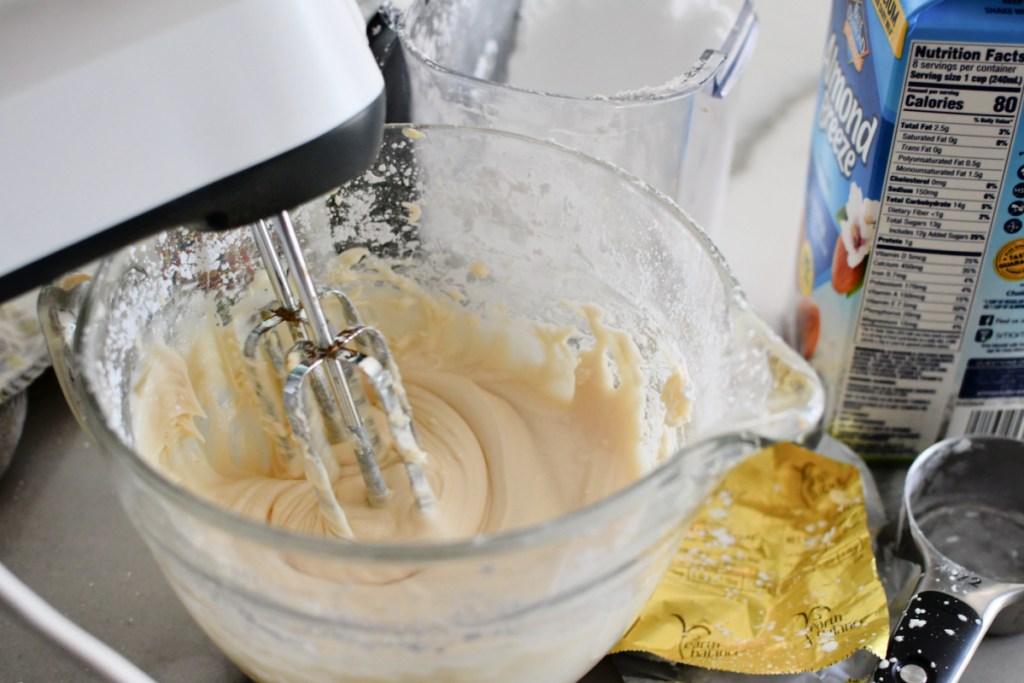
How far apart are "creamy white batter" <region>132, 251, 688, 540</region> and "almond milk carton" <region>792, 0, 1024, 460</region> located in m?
0.16

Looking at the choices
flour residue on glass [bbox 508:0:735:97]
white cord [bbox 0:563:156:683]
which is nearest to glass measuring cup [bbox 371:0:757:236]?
flour residue on glass [bbox 508:0:735:97]

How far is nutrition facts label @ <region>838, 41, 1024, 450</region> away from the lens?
20.9 inches

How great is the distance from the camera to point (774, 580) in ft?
1.98

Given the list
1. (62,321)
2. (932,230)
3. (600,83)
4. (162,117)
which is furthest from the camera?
(600,83)

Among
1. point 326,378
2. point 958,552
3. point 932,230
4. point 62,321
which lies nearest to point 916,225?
point 932,230

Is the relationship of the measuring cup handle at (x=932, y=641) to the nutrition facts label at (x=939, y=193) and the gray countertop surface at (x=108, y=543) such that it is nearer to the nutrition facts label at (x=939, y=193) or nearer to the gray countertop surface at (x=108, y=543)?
the gray countertop surface at (x=108, y=543)

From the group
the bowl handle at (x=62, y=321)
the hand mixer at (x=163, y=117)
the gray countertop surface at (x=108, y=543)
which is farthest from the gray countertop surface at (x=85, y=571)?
the hand mixer at (x=163, y=117)

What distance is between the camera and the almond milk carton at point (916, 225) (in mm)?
527

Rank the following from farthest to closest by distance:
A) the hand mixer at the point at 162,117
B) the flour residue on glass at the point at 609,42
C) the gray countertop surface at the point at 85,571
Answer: the flour residue on glass at the point at 609,42 < the gray countertop surface at the point at 85,571 < the hand mixer at the point at 162,117

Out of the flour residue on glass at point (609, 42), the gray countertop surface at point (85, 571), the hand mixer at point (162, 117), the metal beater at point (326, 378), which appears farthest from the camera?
the flour residue on glass at point (609, 42)

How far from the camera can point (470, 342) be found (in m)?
0.65

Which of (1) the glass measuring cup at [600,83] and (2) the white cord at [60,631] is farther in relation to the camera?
(1) the glass measuring cup at [600,83]

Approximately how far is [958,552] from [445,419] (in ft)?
1.03

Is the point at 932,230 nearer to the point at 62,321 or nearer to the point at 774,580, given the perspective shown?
the point at 774,580
